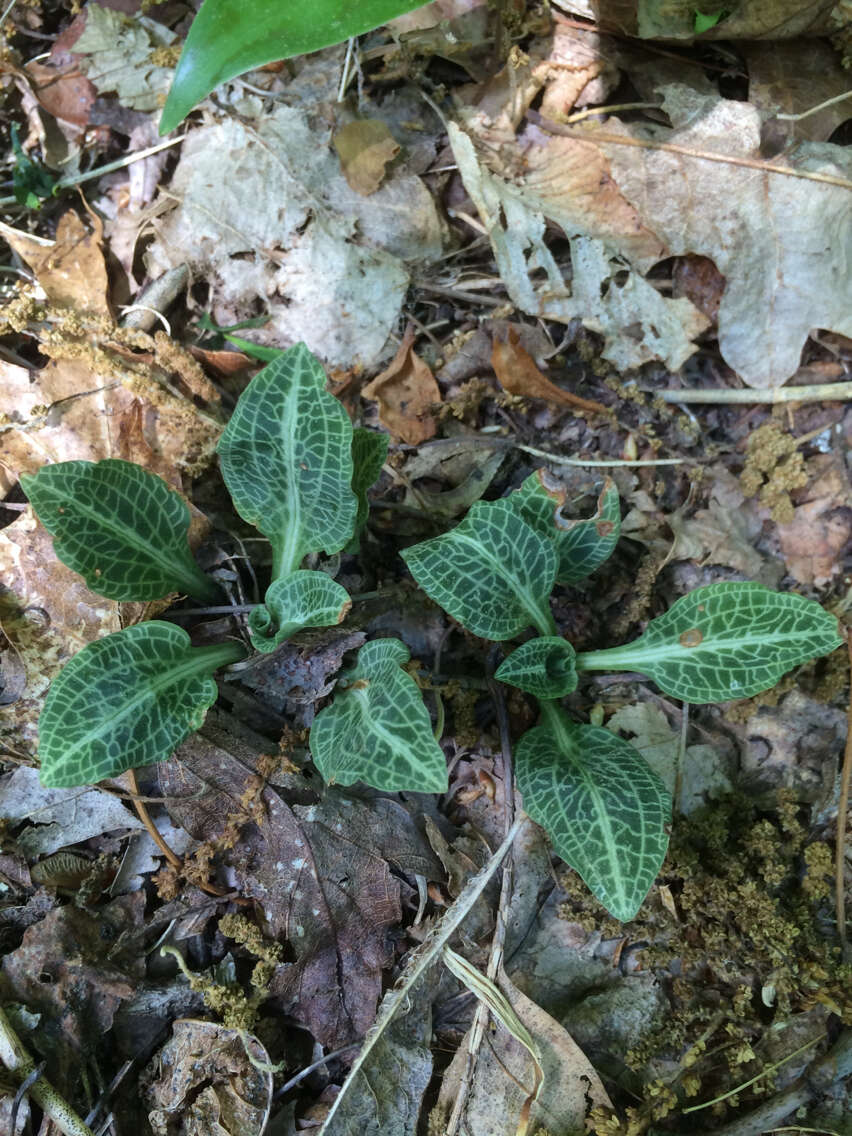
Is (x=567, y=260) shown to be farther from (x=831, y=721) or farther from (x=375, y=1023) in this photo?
(x=375, y=1023)

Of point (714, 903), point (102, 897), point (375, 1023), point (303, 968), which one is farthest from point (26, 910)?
point (714, 903)

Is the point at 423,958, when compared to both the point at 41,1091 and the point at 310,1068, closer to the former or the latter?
the point at 310,1068

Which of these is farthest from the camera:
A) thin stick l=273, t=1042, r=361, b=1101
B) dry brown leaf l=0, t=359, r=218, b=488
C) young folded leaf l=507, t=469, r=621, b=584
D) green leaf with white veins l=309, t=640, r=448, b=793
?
dry brown leaf l=0, t=359, r=218, b=488

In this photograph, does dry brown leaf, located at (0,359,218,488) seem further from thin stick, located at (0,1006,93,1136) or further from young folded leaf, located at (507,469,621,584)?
thin stick, located at (0,1006,93,1136)

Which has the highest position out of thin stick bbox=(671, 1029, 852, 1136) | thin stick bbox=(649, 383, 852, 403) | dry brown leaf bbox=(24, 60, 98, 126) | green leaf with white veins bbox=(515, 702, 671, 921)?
dry brown leaf bbox=(24, 60, 98, 126)

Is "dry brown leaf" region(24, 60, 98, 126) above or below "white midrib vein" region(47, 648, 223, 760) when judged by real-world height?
above

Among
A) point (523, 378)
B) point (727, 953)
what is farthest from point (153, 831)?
point (523, 378)

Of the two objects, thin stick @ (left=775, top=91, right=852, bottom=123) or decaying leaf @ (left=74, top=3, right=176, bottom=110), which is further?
decaying leaf @ (left=74, top=3, right=176, bottom=110)

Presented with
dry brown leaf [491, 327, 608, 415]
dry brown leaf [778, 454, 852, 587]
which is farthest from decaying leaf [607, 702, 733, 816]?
dry brown leaf [491, 327, 608, 415]
